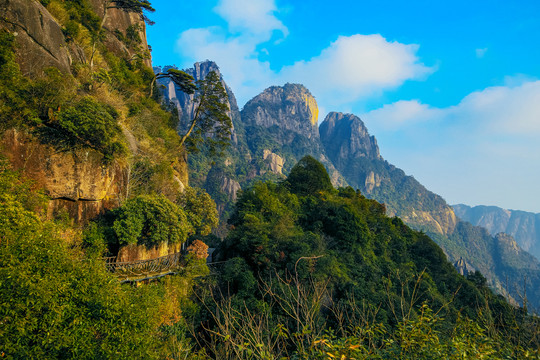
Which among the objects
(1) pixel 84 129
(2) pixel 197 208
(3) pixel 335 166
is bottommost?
(2) pixel 197 208

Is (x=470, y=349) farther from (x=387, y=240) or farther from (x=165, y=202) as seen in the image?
(x=387, y=240)

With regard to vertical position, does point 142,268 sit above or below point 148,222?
below

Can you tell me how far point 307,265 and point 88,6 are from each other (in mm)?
24321

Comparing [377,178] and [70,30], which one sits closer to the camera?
[70,30]

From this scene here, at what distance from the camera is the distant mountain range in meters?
108

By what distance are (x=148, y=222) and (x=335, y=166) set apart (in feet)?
565

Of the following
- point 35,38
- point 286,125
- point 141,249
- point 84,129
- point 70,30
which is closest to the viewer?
point 84,129

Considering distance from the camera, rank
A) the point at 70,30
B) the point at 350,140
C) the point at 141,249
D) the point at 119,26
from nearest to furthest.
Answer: the point at 141,249 → the point at 70,30 → the point at 119,26 → the point at 350,140

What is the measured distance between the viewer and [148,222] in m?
13.5

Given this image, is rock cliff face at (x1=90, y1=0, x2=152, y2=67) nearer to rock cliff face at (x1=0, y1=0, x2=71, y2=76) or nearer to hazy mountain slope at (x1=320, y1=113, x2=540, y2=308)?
rock cliff face at (x1=0, y1=0, x2=71, y2=76)

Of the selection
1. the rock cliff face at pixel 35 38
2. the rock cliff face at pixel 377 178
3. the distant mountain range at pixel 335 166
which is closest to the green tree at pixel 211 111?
the rock cliff face at pixel 35 38

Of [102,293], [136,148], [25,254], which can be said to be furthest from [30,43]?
[102,293]

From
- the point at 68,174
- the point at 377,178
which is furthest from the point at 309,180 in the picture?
the point at 377,178

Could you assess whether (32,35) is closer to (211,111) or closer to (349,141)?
(211,111)
